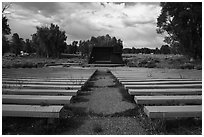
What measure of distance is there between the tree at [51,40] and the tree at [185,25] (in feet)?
165

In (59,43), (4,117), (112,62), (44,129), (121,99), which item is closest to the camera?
(44,129)

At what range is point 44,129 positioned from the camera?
404 cm

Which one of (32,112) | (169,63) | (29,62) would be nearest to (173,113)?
(32,112)

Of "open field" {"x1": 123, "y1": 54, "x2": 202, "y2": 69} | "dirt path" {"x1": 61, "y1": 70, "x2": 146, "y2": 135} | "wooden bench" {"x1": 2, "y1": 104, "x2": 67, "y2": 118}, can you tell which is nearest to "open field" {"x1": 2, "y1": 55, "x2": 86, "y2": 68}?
"open field" {"x1": 123, "y1": 54, "x2": 202, "y2": 69}

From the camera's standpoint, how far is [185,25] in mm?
29359

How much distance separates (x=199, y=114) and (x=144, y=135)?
125 cm

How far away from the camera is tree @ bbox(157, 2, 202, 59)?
2802 cm

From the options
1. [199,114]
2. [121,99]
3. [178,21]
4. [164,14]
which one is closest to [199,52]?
[178,21]

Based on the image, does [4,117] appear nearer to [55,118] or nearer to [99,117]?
[55,118]

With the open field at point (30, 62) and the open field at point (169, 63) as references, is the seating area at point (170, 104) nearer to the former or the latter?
the open field at point (169, 63)

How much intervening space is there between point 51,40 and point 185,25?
5330 cm

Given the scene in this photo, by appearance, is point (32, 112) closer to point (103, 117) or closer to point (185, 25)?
point (103, 117)

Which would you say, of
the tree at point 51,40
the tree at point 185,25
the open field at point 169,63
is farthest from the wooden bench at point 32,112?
the tree at point 51,40

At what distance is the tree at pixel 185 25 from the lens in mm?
28016
